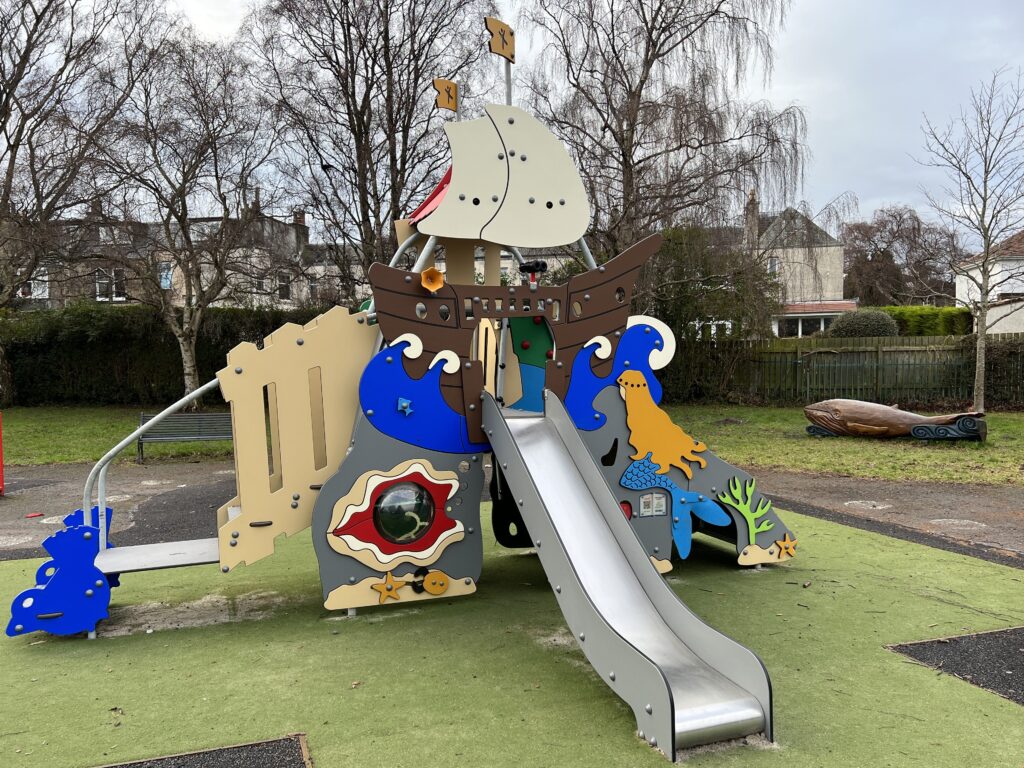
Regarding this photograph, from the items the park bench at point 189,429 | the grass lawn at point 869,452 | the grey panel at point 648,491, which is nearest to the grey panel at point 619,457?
the grey panel at point 648,491

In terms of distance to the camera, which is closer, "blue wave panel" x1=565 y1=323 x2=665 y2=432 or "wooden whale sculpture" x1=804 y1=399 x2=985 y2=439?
"blue wave panel" x1=565 y1=323 x2=665 y2=432

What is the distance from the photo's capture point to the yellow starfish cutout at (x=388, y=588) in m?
4.70

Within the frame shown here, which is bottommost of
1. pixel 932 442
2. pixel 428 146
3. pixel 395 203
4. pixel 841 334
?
pixel 932 442

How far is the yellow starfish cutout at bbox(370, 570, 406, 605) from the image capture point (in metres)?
4.70

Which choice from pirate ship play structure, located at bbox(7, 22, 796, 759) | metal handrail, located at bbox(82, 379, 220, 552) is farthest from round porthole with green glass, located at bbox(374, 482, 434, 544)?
metal handrail, located at bbox(82, 379, 220, 552)

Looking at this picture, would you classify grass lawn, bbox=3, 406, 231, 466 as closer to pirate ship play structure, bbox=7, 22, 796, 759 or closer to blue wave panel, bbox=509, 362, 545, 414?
pirate ship play structure, bbox=7, 22, 796, 759

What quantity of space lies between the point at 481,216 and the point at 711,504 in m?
2.58

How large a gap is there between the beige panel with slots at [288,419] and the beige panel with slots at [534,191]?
1.15 m

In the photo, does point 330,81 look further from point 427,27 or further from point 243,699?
point 243,699

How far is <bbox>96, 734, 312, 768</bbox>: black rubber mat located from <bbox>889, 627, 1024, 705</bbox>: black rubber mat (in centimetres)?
303

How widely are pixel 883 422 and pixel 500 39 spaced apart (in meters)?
10.7

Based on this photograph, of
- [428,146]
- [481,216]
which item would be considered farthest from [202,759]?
[428,146]

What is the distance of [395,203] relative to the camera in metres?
15.3

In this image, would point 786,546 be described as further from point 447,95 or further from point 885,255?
point 885,255
